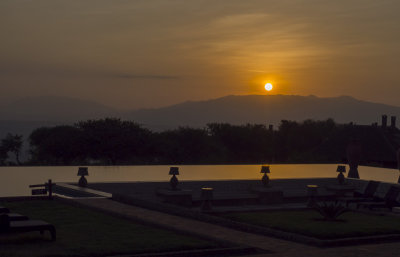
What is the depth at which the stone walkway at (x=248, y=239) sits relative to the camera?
1237cm

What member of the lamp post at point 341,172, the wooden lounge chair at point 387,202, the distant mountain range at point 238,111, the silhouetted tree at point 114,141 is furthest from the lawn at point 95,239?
the distant mountain range at point 238,111

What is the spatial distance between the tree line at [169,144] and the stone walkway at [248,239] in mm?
34380

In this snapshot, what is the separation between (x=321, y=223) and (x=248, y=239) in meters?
2.90

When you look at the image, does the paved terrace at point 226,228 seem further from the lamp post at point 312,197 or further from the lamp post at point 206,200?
the lamp post at point 312,197

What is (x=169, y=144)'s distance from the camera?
192 feet

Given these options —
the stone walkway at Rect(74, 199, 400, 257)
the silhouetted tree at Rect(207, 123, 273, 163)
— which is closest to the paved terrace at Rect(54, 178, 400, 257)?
the stone walkway at Rect(74, 199, 400, 257)

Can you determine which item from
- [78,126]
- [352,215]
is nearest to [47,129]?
[78,126]

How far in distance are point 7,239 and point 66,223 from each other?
2289 mm

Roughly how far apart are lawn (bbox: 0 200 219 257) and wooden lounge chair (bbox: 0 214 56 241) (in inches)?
9.2

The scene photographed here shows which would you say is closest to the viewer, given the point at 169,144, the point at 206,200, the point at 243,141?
the point at 206,200

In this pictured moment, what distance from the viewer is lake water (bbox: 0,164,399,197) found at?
77.8 ft

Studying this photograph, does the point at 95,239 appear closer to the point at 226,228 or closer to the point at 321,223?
the point at 226,228

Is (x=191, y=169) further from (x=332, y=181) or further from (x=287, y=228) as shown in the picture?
(x=287, y=228)

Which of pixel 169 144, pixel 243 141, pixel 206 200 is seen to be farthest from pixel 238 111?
pixel 206 200
